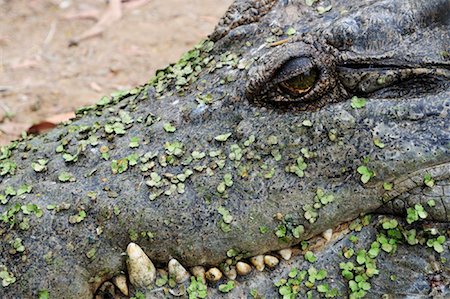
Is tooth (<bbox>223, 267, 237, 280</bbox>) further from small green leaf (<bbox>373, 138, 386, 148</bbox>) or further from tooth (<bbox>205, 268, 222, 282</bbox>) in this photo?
small green leaf (<bbox>373, 138, 386, 148</bbox>)

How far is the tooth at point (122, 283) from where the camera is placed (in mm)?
2951

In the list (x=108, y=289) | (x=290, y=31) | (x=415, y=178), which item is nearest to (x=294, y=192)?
(x=415, y=178)

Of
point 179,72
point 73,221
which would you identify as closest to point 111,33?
point 179,72

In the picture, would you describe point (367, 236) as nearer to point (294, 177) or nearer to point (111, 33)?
point (294, 177)

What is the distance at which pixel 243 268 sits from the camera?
297 cm

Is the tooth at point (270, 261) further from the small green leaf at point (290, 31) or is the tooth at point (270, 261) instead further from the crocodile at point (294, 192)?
the small green leaf at point (290, 31)

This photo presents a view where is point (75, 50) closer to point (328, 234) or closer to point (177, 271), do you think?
point (177, 271)

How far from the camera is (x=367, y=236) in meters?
2.96

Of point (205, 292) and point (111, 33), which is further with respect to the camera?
point (111, 33)

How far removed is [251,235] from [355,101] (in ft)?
2.34

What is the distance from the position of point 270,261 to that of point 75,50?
16.5 ft

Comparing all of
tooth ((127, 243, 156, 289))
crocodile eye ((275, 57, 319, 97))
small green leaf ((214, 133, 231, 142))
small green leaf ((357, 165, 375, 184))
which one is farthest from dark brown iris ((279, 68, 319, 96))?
tooth ((127, 243, 156, 289))

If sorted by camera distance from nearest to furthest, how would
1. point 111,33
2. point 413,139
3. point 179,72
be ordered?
point 413,139 → point 179,72 → point 111,33

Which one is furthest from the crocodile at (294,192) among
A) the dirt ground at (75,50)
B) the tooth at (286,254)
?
the dirt ground at (75,50)
